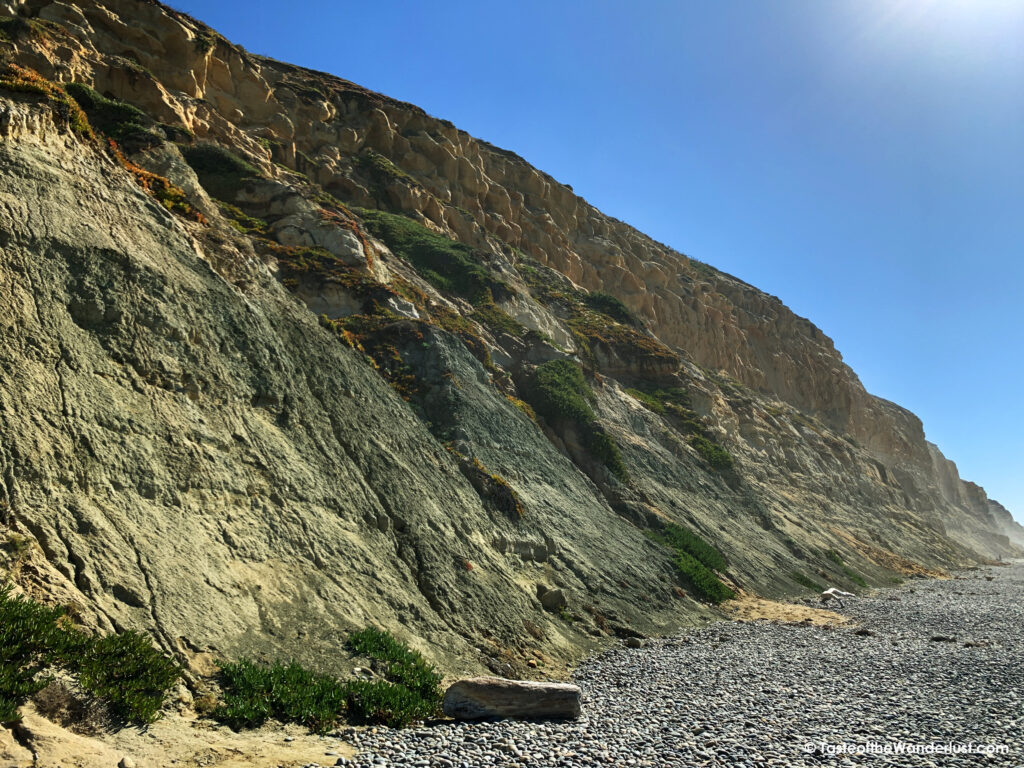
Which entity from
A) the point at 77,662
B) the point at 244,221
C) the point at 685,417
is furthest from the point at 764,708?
the point at 685,417

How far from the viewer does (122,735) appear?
24.5 ft

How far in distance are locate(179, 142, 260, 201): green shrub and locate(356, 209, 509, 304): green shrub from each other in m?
10.5

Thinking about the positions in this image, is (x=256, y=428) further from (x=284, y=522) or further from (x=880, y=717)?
(x=880, y=717)

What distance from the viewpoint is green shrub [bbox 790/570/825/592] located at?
3323cm

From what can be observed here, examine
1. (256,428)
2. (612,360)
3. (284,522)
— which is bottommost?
(284,522)

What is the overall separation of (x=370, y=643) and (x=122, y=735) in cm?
516

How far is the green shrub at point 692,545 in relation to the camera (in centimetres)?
2881

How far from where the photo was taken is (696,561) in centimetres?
2820

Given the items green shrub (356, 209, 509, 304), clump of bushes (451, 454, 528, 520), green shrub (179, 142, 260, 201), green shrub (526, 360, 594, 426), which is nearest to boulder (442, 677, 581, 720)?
clump of bushes (451, 454, 528, 520)

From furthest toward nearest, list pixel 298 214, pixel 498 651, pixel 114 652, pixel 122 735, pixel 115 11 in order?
pixel 115 11
pixel 298 214
pixel 498 651
pixel 114 652
pixel 122 735

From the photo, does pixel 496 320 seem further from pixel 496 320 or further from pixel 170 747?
pixel 170 747

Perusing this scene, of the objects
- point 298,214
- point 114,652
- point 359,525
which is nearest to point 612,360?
point 298,214

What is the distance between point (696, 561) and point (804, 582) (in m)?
9.79

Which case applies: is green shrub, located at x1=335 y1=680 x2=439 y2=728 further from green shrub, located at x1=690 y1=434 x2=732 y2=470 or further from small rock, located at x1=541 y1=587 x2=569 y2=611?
green shrub, located at x1=690 y1=434 x2=732 y2=470
